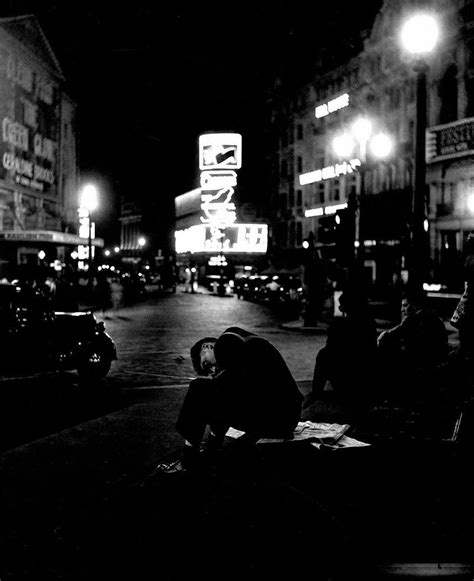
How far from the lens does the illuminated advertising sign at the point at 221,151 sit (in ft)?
247

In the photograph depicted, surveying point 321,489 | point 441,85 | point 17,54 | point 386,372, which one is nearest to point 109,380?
point 386,372

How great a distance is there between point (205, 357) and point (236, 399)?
675 mm

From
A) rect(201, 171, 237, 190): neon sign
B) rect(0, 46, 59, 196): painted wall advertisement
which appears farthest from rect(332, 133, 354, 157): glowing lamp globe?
rect(0, 46, 59, 196): painted wall advertisement

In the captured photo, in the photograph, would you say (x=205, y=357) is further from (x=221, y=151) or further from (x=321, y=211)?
(x=221, y=151)

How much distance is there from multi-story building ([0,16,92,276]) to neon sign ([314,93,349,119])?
19.3 m

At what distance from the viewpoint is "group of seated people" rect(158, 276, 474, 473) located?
19.6 ft

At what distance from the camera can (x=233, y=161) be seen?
248 feet

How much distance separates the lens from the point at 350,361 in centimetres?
991

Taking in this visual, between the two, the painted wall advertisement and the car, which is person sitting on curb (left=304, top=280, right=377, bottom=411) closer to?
the car

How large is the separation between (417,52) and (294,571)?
11.0 metres

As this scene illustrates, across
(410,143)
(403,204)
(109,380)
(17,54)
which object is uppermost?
(17,54)

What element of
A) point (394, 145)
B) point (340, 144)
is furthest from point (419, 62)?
point (340, 144)

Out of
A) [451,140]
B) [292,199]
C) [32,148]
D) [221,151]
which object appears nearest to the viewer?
[451,140]

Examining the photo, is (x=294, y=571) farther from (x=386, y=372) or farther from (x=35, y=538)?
(x=386, y=372)
